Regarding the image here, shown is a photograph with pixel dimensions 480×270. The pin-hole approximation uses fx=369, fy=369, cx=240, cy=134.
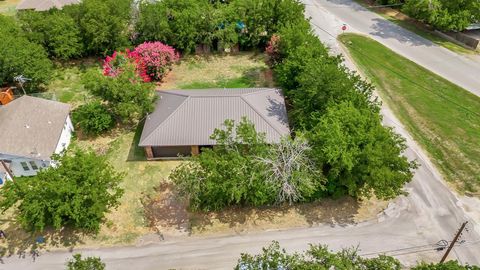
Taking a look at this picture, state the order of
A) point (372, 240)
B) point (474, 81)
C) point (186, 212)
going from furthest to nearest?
1. point (474, 81)
2. point (186, 212)
3. point (372, 240)

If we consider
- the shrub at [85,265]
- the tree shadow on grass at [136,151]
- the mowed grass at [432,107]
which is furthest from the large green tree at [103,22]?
the shrub at [85,265]

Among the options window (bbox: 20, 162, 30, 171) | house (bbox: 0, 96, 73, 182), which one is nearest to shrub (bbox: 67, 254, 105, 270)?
house (bbox: 0, 96, 73, 182)

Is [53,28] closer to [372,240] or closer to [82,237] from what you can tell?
[82,237]

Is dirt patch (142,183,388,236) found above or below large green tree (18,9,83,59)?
below

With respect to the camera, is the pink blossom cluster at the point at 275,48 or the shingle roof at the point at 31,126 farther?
the pink blossom cluster at the point at 275,48

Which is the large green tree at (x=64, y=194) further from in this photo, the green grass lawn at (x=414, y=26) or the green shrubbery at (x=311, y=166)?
the green grass lawn at (x=414, y=26)

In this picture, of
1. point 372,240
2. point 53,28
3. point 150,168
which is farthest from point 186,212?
point 53,28

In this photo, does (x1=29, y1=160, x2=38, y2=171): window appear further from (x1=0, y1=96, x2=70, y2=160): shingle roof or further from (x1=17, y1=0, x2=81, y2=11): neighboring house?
(x1=17, y1=0, x2=81, y2=11): neighboring house
